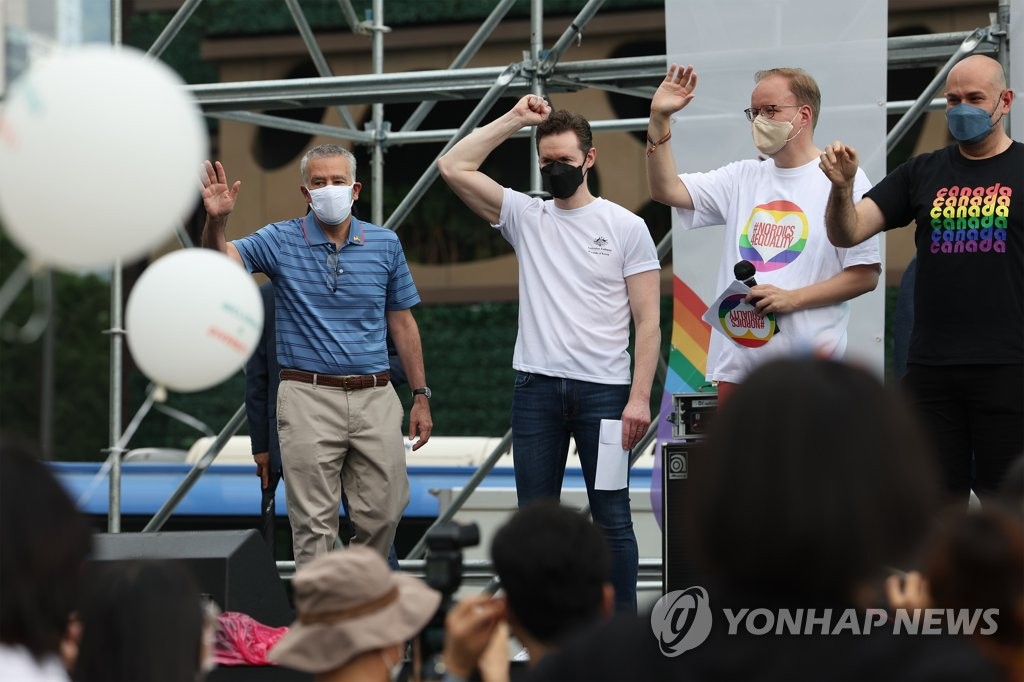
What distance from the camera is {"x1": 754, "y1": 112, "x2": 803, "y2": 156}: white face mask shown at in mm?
4230

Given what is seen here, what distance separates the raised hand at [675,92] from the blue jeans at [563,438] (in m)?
0.90

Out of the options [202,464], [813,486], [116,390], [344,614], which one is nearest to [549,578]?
[344,614]

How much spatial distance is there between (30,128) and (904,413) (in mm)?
1853

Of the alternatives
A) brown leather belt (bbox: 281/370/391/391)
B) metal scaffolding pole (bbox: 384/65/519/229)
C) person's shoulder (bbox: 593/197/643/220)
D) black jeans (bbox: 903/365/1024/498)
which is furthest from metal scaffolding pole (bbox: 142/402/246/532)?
black jeans (bbox: 903/365/1024/498)

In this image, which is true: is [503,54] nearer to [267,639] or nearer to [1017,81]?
[1017,81]

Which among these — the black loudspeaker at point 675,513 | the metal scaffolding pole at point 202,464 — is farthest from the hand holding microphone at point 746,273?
the metal scaffolding pole at point 202,464

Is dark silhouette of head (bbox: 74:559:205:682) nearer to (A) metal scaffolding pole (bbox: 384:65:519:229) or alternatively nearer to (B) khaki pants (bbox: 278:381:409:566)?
(B) khaki pants (bbox: 278:381:409:566)

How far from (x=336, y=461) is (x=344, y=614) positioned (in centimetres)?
213

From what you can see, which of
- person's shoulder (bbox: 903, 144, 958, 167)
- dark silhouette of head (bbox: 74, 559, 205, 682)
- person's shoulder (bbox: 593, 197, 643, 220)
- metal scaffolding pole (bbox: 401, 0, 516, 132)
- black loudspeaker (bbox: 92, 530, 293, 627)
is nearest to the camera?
dark silhouette of head (bbox: 74, 559, 205, 682)

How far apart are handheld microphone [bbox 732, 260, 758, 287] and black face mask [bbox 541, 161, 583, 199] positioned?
69 cm

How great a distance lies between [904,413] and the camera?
4.77ft

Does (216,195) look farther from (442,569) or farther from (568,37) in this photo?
(442,569)

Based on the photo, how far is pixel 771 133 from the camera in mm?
4234

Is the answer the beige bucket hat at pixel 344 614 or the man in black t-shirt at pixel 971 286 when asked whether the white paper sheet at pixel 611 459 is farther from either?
the beige bucket hat at pixel 344 614
